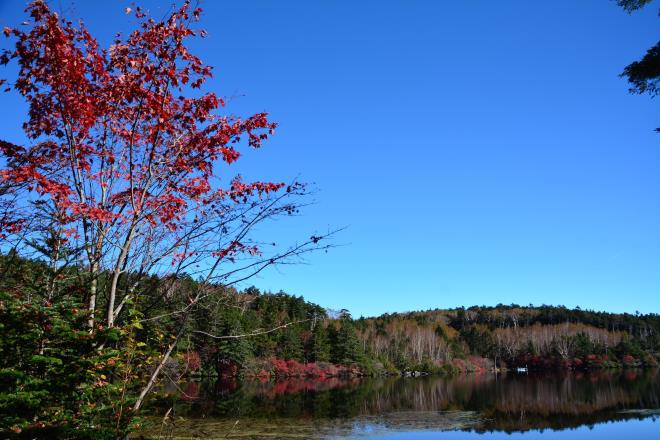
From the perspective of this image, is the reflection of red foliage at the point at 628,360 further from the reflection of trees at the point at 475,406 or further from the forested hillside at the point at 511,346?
the reflection of trees at the point at 475,406

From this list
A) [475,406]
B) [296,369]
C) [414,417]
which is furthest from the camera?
[296,369]

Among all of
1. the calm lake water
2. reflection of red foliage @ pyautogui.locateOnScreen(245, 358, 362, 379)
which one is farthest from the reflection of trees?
reflection of red foliage @ pyautogui.locateOnScreen(245, 358, 362, 379)

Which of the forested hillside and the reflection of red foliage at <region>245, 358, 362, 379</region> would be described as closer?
the reflection of red foliage at <region>245, 358, 362, 379</region>


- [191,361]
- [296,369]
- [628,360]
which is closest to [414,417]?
[191,361]

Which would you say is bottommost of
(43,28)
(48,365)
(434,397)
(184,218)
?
(434,397)

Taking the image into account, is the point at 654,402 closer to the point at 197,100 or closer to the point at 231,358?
the point at 197,100

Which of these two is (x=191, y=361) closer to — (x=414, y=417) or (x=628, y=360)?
(x=414, y=417)

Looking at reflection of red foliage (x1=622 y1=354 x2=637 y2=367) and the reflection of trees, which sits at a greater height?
reflection of red foliage (x1=622 y1=354 x2=637 y2=367)

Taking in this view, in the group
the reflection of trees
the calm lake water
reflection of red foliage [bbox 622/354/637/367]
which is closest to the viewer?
the calm lake water

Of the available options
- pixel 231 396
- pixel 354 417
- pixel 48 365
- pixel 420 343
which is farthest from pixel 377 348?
pixel 48 365

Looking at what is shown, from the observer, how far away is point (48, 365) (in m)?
5.36

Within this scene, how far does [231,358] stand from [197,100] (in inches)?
1961

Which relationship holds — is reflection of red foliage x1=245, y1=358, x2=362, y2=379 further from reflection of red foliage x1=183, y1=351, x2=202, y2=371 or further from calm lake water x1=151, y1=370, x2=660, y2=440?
reflection of red foliage x1=183, y1=351, x2=202, y2=371

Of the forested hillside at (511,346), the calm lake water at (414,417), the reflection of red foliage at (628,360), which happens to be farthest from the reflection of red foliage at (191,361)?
the reflection of red foliage at (628,360)
